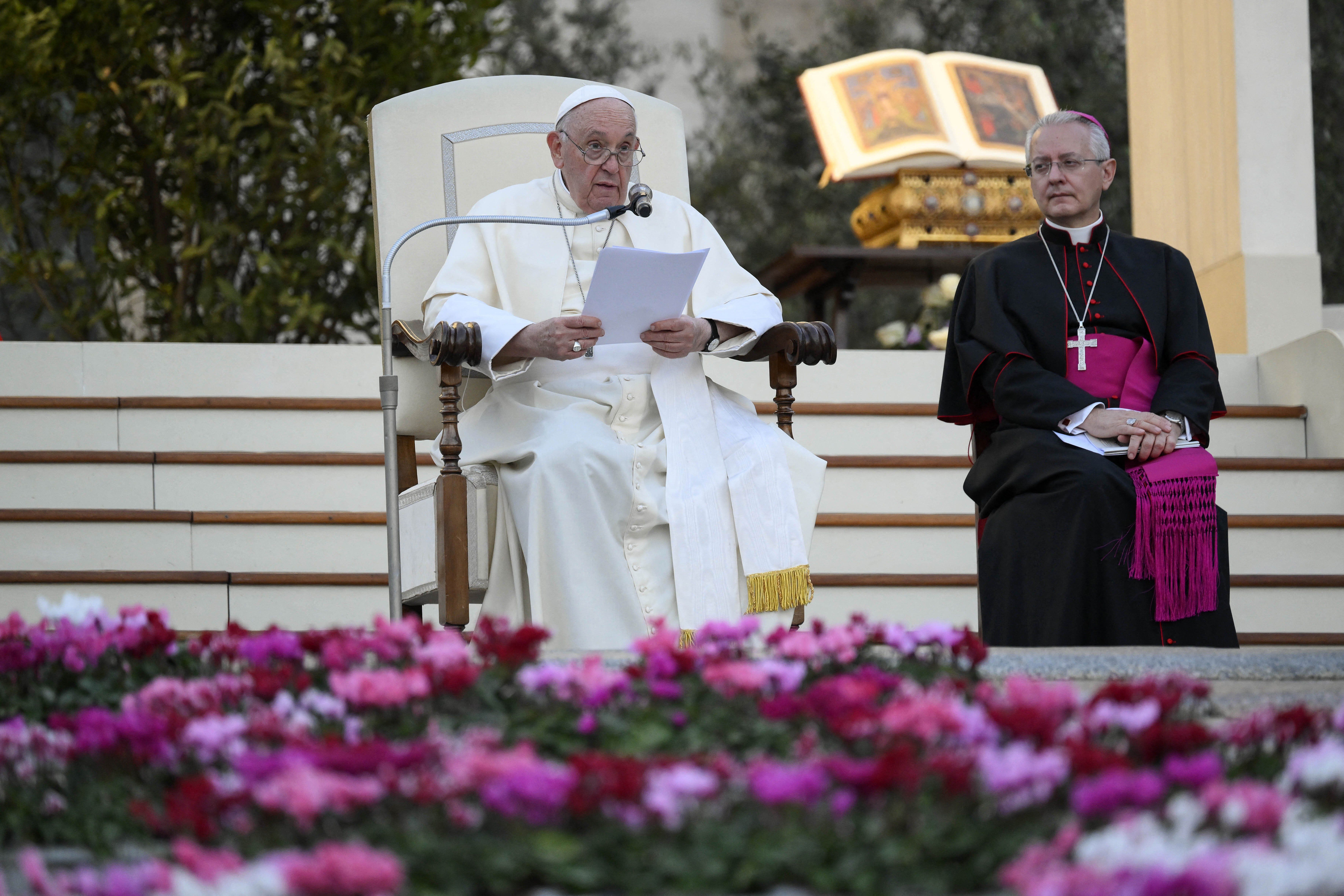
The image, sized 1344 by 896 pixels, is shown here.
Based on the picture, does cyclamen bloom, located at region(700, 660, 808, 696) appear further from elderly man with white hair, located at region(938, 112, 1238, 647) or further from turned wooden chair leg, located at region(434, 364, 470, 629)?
elderly man with white hair, located at region(938, 112, 1238, 647)

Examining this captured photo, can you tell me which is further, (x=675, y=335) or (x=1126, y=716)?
(x=675, y=335)

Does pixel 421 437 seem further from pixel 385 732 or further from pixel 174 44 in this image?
pixel 174 44

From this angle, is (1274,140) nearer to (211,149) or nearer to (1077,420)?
(1077,420)

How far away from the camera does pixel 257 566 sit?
4.14 meters

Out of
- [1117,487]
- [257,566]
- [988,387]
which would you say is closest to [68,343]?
[257,566]

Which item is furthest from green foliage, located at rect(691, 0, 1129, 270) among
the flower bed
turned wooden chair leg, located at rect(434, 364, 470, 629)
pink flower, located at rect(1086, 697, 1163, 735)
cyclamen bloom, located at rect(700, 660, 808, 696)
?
pink flower, located at rect(1086, 697, 1163, 735)

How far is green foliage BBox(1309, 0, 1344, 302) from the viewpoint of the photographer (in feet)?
34.9

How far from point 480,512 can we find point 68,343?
2.10 m

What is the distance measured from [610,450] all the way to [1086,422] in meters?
1.03

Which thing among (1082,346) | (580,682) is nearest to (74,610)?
(580,682)

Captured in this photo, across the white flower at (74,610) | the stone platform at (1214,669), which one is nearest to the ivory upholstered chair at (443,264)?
the white flower at (74,610)

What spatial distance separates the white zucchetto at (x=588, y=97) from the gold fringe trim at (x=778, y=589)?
1091 millimetres

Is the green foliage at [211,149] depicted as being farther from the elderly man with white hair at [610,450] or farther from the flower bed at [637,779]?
the flower bed at [637,779]

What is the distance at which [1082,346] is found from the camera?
332 centimetres
